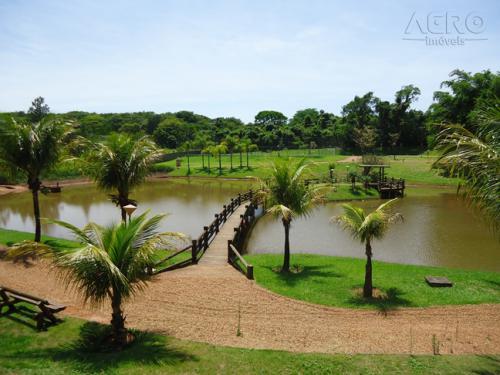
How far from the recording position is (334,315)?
11.3m

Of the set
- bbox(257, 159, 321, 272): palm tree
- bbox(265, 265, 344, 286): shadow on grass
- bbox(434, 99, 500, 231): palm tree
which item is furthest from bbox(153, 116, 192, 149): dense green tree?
bbox(434, 99, 500, 231): palm tree

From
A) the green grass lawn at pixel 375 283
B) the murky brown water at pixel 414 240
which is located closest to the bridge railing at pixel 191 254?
the green grass lawn at pixel 375 283

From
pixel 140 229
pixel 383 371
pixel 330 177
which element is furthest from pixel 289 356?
pixel 330 177

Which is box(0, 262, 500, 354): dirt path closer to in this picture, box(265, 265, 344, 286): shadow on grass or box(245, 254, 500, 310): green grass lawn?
box(245, 254, 500, 310): green grass lawn

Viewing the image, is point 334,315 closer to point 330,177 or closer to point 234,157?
point 330,177

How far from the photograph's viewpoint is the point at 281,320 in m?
10.8

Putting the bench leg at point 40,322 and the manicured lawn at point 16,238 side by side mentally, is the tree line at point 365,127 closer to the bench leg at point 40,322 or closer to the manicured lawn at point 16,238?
the manicured lawn at point 16,238

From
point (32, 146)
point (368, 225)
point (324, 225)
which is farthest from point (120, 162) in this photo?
point (324, 225)

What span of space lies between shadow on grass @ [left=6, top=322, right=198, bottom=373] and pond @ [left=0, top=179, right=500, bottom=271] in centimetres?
1219

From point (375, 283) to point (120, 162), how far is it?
37.0 feet

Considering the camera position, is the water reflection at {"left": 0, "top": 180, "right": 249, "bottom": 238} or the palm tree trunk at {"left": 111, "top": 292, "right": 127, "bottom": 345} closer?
the palm tree trunk at {"left": 111, "top": 292, "right": 127, "bottom": 345}

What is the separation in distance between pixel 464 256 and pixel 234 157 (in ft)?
183

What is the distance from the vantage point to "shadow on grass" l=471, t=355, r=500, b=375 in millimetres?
7719

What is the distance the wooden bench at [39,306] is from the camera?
32.1 ft
